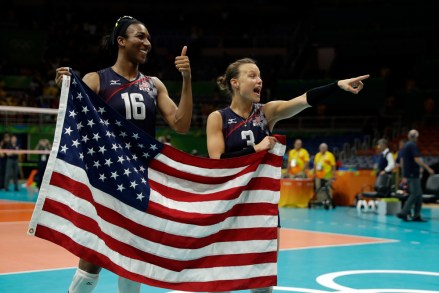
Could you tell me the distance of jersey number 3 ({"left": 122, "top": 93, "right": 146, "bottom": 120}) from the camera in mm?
4805

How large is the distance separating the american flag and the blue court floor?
2.53 meters

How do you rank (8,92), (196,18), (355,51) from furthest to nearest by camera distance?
(196,18) → (355,51) → (8,92)

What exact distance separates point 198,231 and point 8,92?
2903 cm

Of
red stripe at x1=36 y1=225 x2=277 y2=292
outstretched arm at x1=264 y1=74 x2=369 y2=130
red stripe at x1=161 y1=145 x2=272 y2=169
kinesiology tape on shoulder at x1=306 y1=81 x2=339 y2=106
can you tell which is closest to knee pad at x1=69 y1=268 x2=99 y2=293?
red stripe at x1=36 y1=225 x2=277 y2=292

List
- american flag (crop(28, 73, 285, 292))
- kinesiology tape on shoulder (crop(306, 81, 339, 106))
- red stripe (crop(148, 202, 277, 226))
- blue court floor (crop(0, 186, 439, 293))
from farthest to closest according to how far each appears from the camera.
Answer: blue court floor (crop(0, 186, 439, 293)), kinesiology tape on shoulder (crop(306, 81, 339, 106)), red stripe (crop(148, 202, 277, 226)), american flag (crop(28, 73, 285, 292))

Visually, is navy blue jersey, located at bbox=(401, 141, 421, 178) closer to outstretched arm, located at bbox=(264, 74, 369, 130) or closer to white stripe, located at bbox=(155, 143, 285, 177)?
outstretched arm, located at bbox=(264, 74, 369, 130)

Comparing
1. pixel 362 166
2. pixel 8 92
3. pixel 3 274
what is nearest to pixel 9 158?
pixel 8 92

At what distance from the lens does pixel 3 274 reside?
25.8 ft

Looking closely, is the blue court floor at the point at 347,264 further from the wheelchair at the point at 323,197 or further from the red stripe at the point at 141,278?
the wheelchair at the point at 323,197

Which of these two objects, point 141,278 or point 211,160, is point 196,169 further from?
point 141,278

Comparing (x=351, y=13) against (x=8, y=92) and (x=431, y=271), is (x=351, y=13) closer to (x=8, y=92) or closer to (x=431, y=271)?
(x=8, y=92)

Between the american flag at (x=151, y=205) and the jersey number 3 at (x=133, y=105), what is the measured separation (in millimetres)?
120

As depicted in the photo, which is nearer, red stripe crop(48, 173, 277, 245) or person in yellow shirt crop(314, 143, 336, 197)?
red stripe crop(48, 173, 277, 245)

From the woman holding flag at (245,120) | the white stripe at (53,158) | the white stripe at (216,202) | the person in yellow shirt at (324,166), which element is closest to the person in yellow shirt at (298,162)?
the person in yellow shirt at (324,166)
